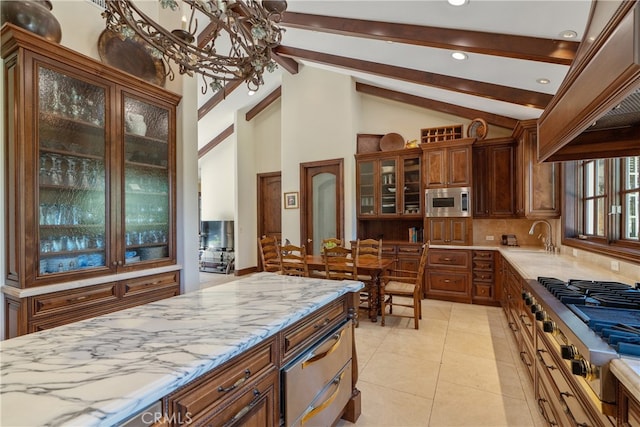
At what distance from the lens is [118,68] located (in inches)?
102

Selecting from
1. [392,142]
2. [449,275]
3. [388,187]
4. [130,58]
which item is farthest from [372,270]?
[130,58]

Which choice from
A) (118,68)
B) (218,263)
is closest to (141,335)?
Answer: (118,68)

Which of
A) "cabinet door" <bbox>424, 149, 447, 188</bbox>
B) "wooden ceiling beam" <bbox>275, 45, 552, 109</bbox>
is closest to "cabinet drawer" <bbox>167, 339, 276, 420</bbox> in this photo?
"wooden ceiling beam" <bbox>275, 45, 552, 109</bbox>

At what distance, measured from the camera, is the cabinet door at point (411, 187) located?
4957 mm

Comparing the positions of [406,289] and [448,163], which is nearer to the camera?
[406,289]

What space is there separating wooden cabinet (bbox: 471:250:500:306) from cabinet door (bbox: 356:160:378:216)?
1.78 meters

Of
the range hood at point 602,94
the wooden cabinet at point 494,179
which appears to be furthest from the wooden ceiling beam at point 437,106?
the range hood at point 602,94

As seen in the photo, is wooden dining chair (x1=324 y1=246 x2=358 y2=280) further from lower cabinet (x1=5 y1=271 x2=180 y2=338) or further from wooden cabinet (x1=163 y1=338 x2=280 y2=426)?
wooden cabinet (x1=163 y1=338 x2=280 y2=426)

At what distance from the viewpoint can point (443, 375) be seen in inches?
97.6

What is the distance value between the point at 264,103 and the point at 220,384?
6693 millimetres

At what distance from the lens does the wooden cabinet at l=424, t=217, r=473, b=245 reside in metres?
4.43

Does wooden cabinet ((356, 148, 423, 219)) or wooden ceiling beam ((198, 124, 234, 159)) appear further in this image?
wooden ceiling beam ((198, 124, 234, 159))

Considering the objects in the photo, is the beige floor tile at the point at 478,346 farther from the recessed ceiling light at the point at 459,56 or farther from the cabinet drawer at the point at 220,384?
the recessed ceiling light at the point at 459,56

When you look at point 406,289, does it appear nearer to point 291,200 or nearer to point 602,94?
point 602,94
